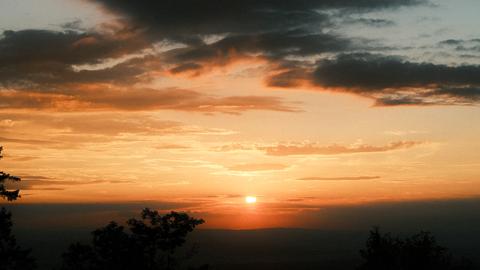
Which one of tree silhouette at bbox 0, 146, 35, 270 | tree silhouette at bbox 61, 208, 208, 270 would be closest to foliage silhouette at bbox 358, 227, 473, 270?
tree silhouette at bbox 61, 208, 208, 270

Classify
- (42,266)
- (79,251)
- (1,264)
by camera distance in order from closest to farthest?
1. (1,264)
2. (79,251)
3. (42,266)

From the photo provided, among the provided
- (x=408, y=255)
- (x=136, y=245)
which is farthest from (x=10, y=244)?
(x=408, y=255)

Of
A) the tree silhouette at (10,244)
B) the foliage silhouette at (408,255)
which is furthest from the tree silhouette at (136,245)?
the foliage silhouette at (408,255)

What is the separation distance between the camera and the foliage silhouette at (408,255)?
49.7 m

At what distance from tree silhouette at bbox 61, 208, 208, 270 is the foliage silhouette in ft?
73.4

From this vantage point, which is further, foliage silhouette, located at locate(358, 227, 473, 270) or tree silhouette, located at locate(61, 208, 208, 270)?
foliage silhouette, located at locate(358, 227, 473, 270)

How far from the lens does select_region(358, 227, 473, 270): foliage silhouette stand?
49.7 meters

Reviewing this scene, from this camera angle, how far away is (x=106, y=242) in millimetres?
34281

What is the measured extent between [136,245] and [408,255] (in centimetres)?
2588

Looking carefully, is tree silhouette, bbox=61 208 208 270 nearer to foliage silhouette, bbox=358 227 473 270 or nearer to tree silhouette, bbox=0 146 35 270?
tree silhouette, bbox=0 146 35 270

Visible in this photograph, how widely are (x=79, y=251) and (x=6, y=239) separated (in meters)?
5.14

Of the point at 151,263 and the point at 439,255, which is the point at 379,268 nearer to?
the point at 439,255

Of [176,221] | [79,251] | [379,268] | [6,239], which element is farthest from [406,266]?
[6,239]

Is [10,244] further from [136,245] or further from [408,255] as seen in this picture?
[408,255]
